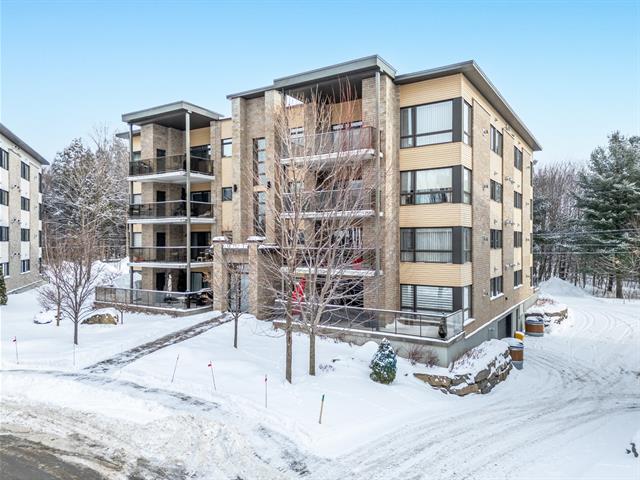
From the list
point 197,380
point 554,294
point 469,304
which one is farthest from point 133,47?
point 554,294

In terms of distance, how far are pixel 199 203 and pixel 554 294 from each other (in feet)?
120

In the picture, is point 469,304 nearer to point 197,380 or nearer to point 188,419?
point 197,380

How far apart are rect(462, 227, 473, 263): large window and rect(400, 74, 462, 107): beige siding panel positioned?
574 centimetres

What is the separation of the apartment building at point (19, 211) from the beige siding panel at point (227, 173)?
732 inches

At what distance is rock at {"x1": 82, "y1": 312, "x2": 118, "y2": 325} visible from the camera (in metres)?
21.2

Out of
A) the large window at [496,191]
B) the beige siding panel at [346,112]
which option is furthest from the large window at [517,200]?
the beige siding panel at [346,112]

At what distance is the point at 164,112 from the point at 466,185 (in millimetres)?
16723

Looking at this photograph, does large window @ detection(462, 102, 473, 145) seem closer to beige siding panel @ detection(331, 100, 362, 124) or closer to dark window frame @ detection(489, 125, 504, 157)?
dark window frame @ detection(489, 125, 504, 157)

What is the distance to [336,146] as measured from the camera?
57.9ft

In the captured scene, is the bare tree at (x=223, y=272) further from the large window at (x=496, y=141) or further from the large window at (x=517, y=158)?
the large window at (x=517, y=158)

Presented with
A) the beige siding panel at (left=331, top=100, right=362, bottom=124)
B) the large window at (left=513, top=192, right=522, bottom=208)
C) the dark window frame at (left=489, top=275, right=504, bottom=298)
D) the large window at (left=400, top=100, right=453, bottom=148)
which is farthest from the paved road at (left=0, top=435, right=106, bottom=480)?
the large window at (left=513, top=192, right=522, bottom=208)

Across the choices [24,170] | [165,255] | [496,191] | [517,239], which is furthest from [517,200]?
[24,170]

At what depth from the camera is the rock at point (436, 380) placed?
50.3ft

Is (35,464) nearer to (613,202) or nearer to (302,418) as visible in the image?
(302,418)
